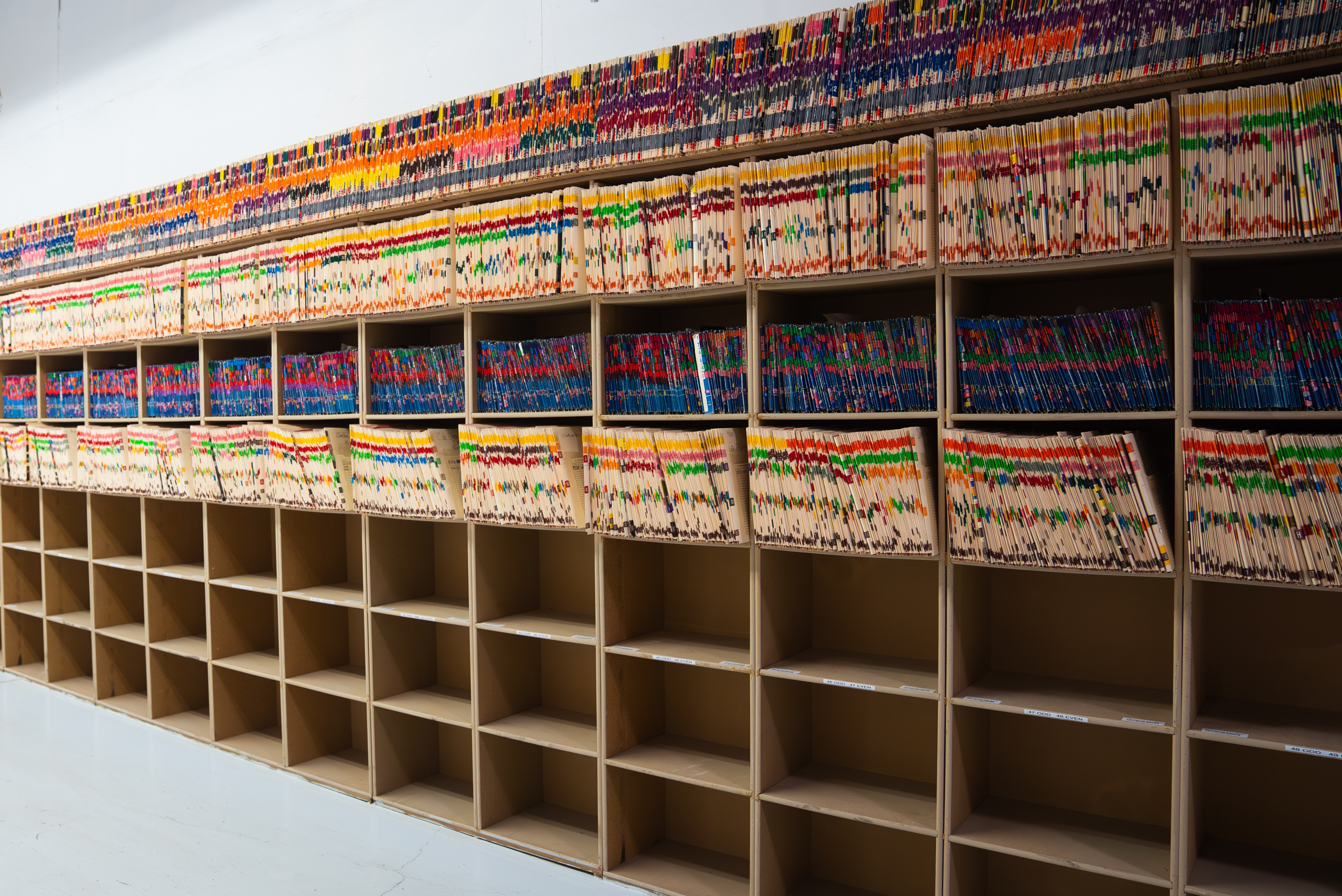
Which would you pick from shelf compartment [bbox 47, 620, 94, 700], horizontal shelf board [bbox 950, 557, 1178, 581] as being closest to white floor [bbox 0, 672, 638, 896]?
shelf compartment [bbox 47, 620, 94, 700]

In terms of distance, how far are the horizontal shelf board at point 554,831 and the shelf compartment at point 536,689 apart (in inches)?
11.4

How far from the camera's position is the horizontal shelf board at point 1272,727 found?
2047 millimetres

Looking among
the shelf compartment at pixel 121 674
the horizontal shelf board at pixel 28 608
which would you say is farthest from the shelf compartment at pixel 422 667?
the horizontal shelf board at pixel 28 608

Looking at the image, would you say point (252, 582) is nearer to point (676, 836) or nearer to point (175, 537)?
point (175, 537)

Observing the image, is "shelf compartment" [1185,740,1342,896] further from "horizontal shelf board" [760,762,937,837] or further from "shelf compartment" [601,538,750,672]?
"shelf compartment" [601,538,750,672]

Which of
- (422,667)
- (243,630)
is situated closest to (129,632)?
(243,630)

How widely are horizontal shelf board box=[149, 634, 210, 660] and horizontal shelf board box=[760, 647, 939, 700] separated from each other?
2955 mm

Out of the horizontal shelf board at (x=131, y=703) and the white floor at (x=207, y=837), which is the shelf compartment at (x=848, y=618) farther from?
the horizontal shelf board at (x=131, y=703)

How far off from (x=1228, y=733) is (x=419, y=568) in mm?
2967

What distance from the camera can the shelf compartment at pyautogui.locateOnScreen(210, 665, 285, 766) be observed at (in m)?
4.20

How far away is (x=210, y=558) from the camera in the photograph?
427cm

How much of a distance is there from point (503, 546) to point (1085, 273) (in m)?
2.20

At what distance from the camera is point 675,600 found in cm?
328

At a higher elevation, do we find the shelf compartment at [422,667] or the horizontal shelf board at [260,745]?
the shelf compartment at [422,667]
